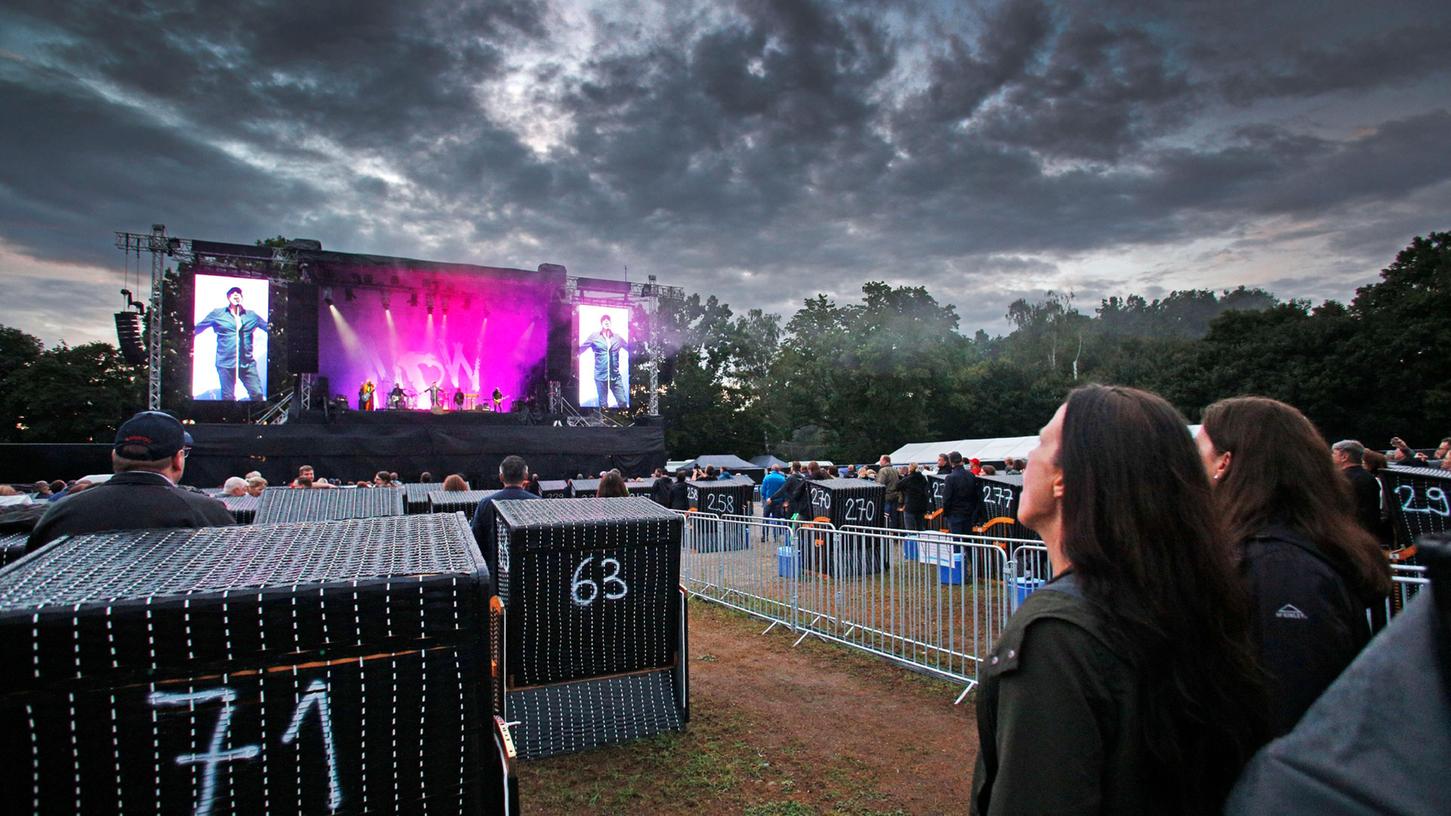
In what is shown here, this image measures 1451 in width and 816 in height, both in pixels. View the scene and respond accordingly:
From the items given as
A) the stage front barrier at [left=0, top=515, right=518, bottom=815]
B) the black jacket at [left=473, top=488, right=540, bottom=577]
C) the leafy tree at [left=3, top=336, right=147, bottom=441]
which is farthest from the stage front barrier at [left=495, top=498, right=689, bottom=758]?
the leafy tree at [left=3, top=336, right=147, bottom=441]

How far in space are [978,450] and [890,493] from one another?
66.7 ft

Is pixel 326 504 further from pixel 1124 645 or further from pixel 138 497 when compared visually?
pixel 1124 645

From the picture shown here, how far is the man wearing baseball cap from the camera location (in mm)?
2795

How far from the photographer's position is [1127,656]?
3.99 feet

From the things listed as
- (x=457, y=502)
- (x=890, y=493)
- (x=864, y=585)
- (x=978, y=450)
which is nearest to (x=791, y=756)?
(x=864, y=585)

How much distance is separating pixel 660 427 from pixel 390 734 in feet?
79.0

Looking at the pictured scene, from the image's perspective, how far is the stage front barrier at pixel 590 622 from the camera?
4395 mm

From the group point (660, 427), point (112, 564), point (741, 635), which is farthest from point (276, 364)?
point (112, 564)

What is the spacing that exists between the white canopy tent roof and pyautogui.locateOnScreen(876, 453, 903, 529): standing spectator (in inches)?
523

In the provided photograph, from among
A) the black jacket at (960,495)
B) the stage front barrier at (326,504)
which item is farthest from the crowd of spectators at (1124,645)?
the black jacket at (960,495)

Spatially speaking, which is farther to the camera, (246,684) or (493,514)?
(493,514)

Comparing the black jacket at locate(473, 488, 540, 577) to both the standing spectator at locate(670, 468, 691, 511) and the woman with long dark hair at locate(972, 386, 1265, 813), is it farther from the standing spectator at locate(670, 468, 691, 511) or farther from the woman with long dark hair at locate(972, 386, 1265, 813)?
the standing spectator at locate(670, 468, 691, 511)

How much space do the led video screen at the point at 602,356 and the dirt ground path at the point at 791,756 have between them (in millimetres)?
21988

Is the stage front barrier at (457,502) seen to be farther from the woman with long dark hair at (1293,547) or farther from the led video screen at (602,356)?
the led video screen at (602,356)
